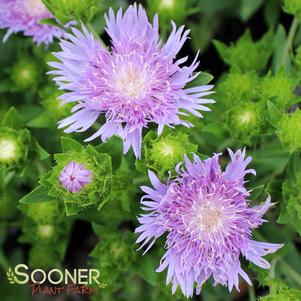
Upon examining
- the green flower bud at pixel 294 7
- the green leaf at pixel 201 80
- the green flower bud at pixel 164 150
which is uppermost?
the green flower bud at pixel 294 7

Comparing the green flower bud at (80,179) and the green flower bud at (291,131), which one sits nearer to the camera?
the green flower bud at (80,179)

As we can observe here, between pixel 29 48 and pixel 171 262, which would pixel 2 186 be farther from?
pixel 29 48

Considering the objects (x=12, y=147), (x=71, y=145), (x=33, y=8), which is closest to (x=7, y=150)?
(x=12, y=147)

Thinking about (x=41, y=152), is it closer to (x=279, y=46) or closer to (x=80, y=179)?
(x=80, y=179)

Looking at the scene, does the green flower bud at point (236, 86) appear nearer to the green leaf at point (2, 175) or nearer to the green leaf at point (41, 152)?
the green leaf at point (41, 152)

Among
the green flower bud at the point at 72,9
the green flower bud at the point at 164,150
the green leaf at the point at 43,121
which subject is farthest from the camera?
the green leaf at the point at 43,121

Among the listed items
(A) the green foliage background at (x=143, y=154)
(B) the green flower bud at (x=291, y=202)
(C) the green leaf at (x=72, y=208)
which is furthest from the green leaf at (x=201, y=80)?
(C) the green leaf at (x=72, y=208)

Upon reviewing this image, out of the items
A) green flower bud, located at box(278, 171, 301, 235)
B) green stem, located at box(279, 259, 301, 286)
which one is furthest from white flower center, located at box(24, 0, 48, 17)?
green stem, located at box(279, 259, 301, 286)

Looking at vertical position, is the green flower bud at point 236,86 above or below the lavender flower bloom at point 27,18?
below
